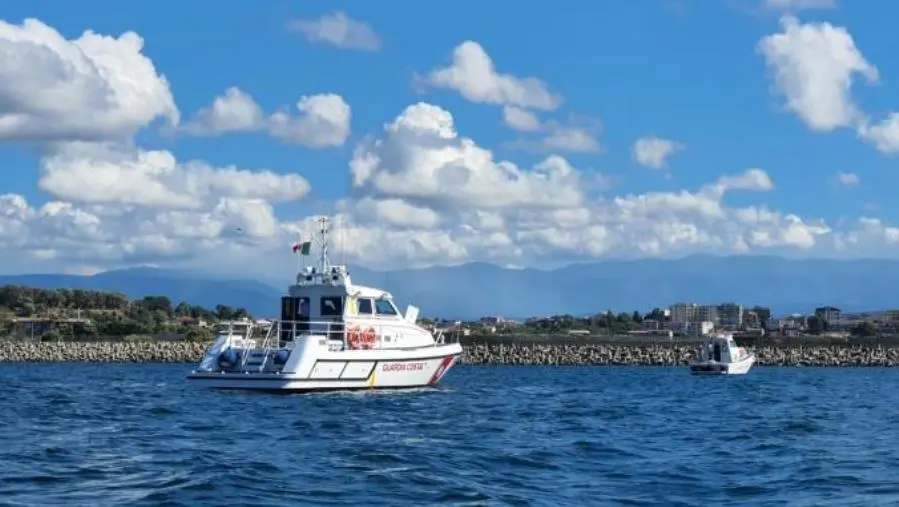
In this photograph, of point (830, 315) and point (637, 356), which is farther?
point (830, 315)

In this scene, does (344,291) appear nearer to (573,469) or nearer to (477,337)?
(573,469)

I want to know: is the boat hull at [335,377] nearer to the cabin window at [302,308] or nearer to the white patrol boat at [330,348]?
the white patrol boat at [330,348]

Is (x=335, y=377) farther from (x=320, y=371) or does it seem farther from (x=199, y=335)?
(x=199, y=335)

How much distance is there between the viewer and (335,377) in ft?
138

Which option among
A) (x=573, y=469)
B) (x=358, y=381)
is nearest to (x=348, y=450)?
(x=573, y=469)

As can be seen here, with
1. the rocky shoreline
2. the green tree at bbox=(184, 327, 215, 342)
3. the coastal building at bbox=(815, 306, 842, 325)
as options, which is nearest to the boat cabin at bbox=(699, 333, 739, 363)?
the rocky shoreline

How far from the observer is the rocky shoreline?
91938 mm

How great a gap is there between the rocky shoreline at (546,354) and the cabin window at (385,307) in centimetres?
4459

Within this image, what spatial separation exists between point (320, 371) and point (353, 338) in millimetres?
2676

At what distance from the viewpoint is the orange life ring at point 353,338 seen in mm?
43688

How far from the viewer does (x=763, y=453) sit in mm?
25906

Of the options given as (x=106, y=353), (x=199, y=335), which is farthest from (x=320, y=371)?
(x=199, y=335)

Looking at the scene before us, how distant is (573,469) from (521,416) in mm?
11608

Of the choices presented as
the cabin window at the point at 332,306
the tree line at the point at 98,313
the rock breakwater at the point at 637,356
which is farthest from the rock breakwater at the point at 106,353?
the cabin window at the point at 332,306
